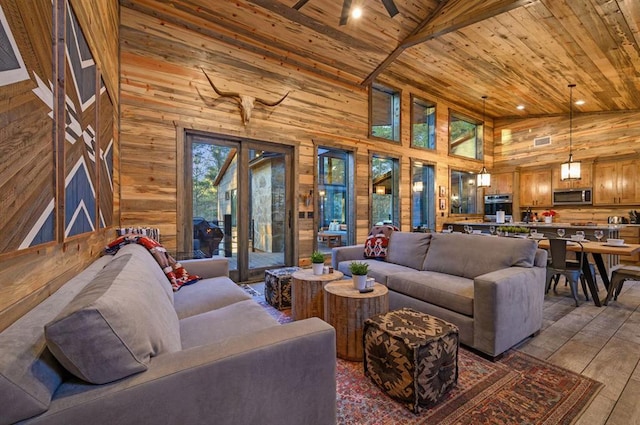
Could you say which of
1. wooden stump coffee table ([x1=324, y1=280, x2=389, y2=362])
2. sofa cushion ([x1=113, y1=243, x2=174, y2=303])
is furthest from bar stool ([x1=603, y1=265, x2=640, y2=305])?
sofa cushion ([x1=113, y1=243, x2=174, y2=303])

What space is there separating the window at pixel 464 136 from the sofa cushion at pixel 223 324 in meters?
6.99

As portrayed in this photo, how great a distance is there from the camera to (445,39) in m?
4.68

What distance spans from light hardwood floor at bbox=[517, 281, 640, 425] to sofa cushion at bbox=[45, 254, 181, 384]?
220cm

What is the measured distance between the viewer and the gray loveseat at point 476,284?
213 cm

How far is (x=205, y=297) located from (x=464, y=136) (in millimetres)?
7979

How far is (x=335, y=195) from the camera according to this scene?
5781 millimetres

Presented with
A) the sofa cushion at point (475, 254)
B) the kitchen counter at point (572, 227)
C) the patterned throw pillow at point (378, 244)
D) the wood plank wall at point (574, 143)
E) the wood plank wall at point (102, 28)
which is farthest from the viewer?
the wood plank wall at point (574, 143)

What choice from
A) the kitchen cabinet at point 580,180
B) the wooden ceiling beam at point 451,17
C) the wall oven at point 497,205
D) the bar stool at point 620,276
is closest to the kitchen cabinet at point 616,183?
the kitchen cabinet at point 580,180

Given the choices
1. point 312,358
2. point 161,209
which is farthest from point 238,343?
point 161,209

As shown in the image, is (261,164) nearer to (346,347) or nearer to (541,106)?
(346,347)

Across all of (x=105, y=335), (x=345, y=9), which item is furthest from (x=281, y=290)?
(x=345, y=9)

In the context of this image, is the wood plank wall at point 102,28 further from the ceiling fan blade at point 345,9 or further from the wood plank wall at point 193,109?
the ceiling fan blade at point 345,9

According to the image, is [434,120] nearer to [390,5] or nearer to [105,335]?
[390,5]

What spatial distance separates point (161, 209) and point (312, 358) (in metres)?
3.41
